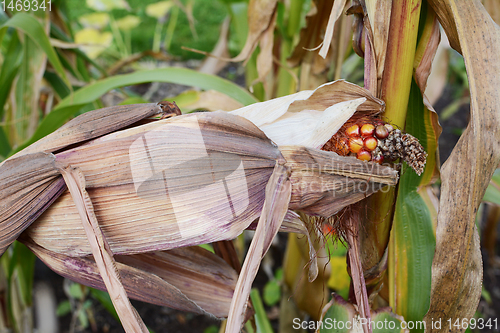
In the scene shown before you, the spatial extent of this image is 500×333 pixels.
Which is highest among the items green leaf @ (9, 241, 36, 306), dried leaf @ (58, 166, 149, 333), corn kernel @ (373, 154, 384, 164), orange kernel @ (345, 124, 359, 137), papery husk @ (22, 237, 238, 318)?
orange kernel @ (345, 124, 359, 137)

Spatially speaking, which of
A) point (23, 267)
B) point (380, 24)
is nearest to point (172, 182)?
point (380, 24)

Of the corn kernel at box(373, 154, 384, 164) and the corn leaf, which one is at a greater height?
the corn kernel at box(373, 154, 384, 164)

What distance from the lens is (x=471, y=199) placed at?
1.00ft

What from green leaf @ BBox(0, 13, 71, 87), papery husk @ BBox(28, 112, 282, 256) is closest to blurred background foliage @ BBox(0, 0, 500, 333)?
green leaf @ BBox(0, 13, 71, 87)

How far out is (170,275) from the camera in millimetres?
354

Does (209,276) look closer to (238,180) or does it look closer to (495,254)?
(238,180)

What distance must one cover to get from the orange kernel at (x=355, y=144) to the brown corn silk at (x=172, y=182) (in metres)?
0.03

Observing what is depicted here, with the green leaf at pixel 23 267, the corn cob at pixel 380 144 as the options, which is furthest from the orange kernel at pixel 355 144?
the green leaf at pixel 23 267

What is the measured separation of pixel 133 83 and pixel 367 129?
34 centimetres

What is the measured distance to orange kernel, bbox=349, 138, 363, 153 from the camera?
308 mm

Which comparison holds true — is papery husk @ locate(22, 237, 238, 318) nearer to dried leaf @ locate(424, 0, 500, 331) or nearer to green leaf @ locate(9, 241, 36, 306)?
dried leaf @ locate(424, 0, 500, 331)

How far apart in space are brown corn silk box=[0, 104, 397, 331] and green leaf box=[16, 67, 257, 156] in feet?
0.69

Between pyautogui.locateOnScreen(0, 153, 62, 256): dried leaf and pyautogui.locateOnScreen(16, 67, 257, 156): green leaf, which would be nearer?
pyautogui.locateOnScreen(0, 153, 62, 256): dried leaf

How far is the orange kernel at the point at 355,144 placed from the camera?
308 millimetres
